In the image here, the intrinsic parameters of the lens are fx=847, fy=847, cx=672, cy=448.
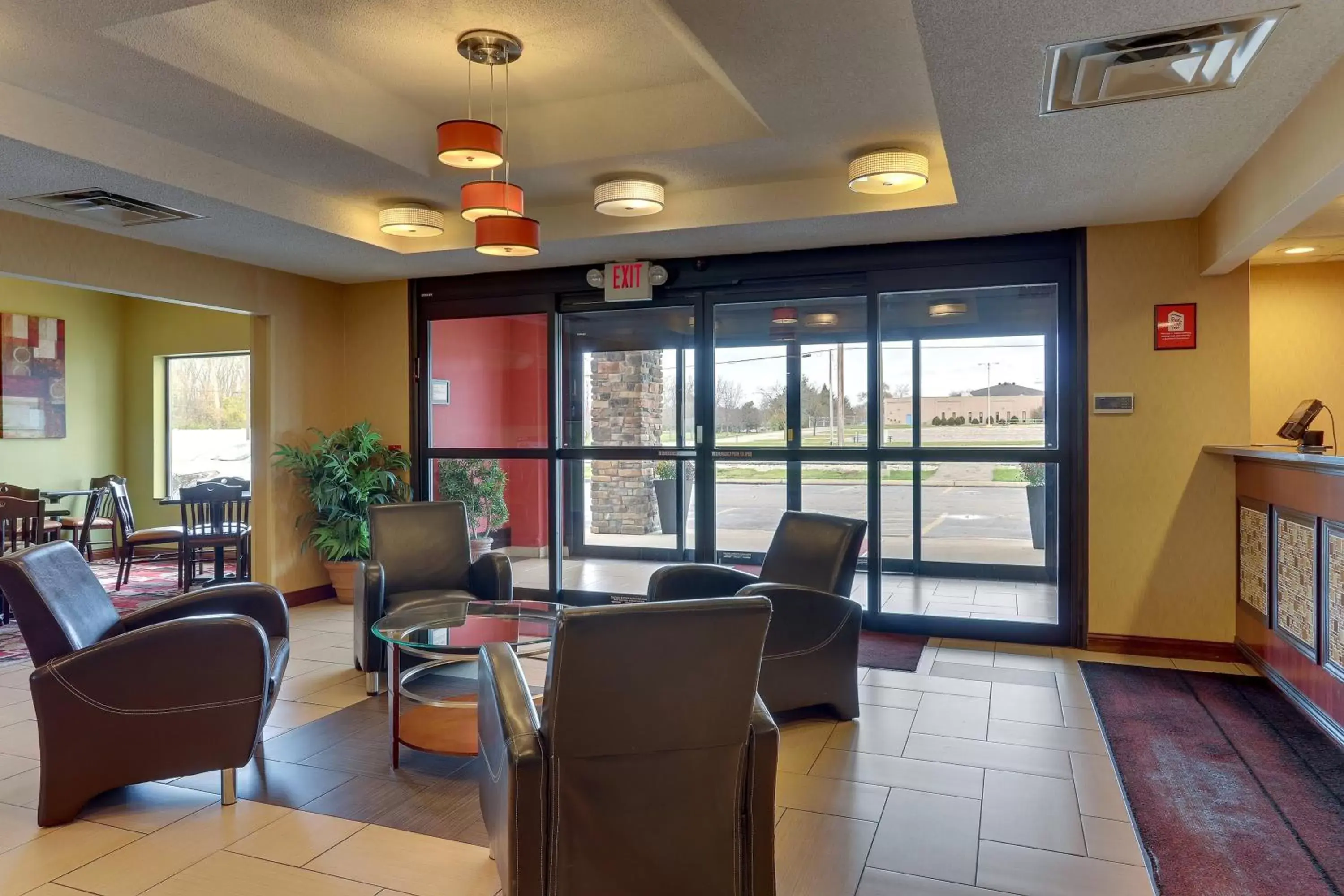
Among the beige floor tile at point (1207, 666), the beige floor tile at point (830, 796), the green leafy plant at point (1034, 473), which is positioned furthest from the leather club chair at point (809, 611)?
the beige floor tile at point (1207, 666)

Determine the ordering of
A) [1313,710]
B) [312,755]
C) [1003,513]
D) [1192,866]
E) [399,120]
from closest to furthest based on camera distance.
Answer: [1192,866] < [312,755] < [1313,710] < [399,120] < [1003,513]

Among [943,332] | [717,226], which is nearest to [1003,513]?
[943,332]

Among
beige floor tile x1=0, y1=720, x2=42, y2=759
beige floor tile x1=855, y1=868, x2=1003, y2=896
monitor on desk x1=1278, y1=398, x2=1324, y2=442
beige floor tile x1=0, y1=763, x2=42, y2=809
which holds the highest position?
monitor on desk x1=1278, y1=398, x2=1324, y2=442

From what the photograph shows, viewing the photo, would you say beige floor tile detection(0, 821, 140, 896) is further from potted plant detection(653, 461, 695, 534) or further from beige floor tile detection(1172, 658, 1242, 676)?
beige floor tile detection(1172, 658, 1242, 676)

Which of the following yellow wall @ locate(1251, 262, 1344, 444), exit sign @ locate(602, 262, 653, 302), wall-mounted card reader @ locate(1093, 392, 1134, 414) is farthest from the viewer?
exit sign @ locate(602, 262, 653, 302)

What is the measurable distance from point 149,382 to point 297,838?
318 inches

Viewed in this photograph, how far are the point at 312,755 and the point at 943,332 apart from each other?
4246mm

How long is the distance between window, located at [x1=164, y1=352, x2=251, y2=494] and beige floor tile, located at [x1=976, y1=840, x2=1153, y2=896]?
875 cm

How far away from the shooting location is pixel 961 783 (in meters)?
3.12

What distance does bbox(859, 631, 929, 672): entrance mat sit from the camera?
15.4 feet

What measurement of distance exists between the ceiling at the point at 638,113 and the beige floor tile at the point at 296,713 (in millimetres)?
2548

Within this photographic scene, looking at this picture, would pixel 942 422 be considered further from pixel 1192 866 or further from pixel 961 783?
pixel 1192 866

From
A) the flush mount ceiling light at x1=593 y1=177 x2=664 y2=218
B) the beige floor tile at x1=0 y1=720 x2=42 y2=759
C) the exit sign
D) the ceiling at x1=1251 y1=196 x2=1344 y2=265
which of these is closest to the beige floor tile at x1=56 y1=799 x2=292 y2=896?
the beige floor tile at x1=0 y1=720 x2=42 y2=759

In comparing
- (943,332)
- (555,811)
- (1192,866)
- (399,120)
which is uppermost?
(399,120)
